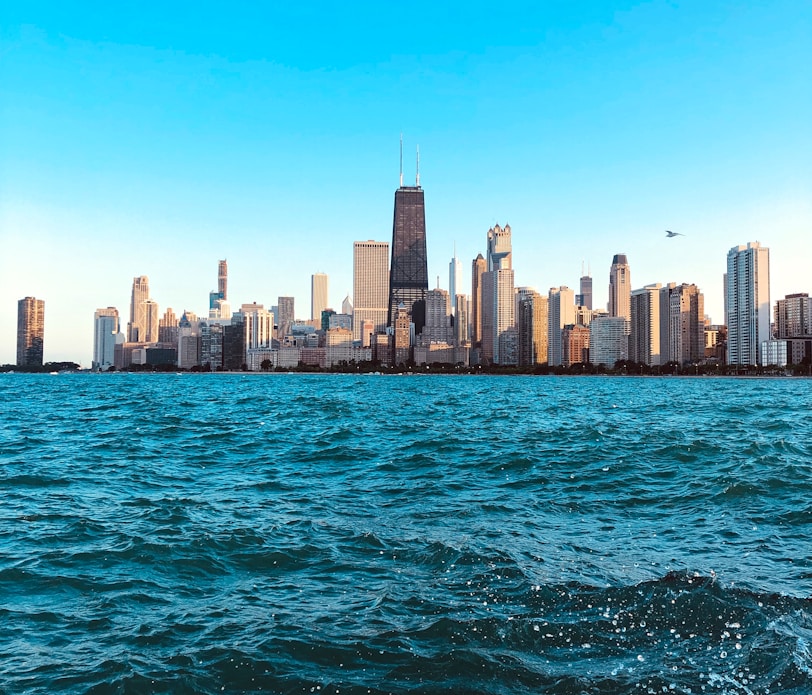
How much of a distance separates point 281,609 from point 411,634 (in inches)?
93.9

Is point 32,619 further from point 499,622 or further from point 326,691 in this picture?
point 499,622

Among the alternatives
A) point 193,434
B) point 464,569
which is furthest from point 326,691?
point 193,434

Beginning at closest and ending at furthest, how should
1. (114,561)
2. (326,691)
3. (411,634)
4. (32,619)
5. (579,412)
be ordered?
(326,691), (411,634), (32,619), (114,561), (579,412)

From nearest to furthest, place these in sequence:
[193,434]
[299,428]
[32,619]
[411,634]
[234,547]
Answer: [411,634]
[32,619]
[234,547]
[193,434]
[299,428]

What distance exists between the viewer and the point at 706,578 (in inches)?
484

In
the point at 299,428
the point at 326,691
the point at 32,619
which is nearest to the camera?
the point at 326,691

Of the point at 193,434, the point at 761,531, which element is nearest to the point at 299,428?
the point at 193,434

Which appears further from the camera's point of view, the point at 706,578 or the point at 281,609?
the point at 706,578

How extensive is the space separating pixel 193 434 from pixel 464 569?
91.4ft

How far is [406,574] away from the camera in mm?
12898

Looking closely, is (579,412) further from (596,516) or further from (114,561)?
(114,561)

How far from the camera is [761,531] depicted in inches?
641

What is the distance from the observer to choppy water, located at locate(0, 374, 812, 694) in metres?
8.91

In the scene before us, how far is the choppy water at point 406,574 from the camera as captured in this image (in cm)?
891
